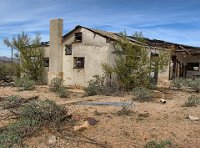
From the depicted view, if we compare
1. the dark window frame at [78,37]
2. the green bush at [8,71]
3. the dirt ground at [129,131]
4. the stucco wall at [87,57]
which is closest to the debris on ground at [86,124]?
the dirt ground at [129,131]

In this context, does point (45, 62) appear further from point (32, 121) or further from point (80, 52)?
point (32, 121)

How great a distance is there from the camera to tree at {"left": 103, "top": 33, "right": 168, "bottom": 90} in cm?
1781

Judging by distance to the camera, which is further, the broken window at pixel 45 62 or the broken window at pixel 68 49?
the broken window at pixel 45 62

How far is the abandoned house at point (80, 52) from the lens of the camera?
20.4 metres

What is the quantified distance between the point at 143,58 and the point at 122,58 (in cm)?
133

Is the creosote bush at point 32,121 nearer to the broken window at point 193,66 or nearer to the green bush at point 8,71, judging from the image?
the green bush at point 8,71

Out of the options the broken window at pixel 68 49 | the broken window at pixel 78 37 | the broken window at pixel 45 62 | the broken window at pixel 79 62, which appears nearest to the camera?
the broken window at pixel 79 62

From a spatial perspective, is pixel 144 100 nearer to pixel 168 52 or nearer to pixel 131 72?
pixel 131 72

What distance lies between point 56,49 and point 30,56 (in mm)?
3119

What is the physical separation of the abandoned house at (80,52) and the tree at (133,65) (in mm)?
740

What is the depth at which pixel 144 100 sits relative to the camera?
45.1 feet

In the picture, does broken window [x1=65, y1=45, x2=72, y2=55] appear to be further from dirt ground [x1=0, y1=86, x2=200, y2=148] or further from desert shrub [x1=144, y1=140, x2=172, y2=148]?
desert shrub [x1=144, y1=140, x2=172, y2=148]

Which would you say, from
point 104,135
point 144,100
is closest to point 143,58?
point 144,100

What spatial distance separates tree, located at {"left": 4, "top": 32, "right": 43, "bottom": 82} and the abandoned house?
0.50m
